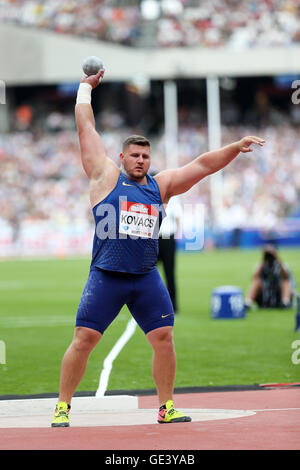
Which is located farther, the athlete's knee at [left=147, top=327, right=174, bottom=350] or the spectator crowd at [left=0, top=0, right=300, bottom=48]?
the spectator crowd at [left=0, top=0, right=300, bottom=48]

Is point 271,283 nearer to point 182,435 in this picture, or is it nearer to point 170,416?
point 170,416

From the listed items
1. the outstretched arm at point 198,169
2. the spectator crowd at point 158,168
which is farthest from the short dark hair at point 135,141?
the spectator crowd at point 158,168

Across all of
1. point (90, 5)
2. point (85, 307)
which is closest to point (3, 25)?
point (90, 5)

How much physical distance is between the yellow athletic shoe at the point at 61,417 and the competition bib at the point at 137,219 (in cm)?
130

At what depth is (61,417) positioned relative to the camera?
629 cm

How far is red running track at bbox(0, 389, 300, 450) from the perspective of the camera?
17.7 feet

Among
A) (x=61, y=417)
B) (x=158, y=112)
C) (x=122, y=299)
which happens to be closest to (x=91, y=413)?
(x=61, y=417)

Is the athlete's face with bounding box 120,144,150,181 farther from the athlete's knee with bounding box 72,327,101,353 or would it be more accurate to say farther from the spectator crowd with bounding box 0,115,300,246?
the spectator crowd with bounding box 0,115,300,246

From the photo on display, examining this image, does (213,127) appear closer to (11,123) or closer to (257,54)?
(257,54)

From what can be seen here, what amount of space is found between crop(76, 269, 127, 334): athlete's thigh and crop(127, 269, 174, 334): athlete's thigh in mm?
114

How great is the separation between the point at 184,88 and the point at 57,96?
23.3 feet

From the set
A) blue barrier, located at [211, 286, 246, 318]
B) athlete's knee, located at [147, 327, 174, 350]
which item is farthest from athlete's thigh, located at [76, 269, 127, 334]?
blue barrier, located at [211, 286, 246, 318]

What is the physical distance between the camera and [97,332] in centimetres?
637

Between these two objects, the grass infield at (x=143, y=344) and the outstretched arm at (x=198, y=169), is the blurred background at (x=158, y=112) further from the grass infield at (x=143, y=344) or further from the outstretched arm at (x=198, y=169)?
the outstretched arm at (x=198, y=169)
